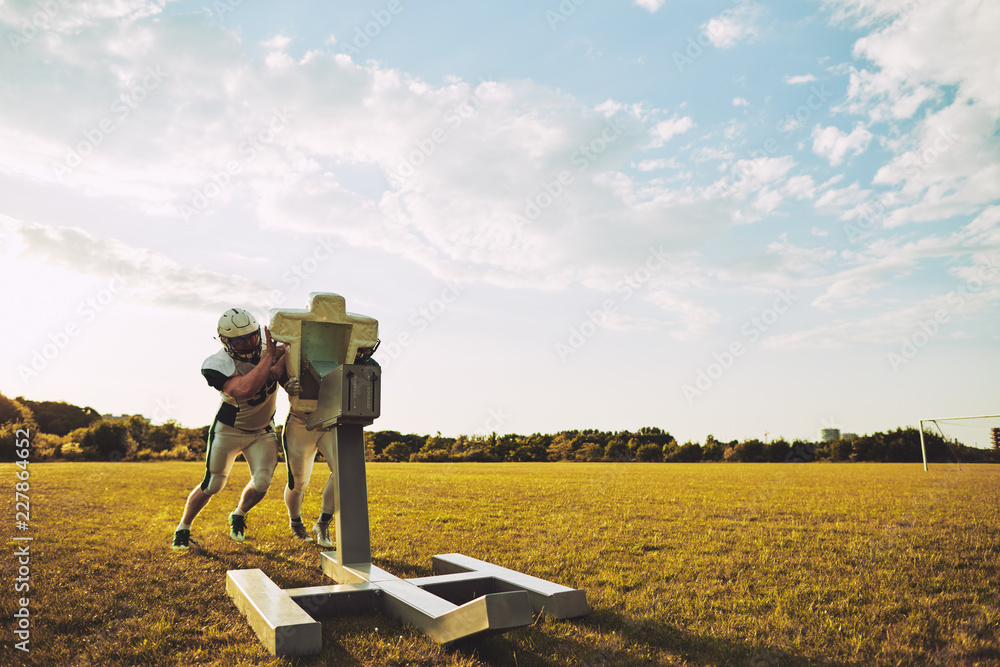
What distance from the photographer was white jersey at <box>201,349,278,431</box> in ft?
19.8

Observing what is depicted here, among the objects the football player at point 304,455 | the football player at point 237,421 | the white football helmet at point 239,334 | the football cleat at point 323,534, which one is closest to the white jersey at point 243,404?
the football player at point 237,421

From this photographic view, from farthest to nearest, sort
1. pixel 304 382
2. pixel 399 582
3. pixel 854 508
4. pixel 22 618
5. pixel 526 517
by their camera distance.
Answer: pixel 854 508, pixel 526 517, pixel 304 382, pixel 399 582, pixel 22 618

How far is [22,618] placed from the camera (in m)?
3.99

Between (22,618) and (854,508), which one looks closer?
(22,618)

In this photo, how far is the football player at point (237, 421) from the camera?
5.94 metres

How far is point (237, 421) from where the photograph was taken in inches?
257

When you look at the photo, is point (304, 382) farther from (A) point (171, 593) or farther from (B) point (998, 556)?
(B) point (998, 556)

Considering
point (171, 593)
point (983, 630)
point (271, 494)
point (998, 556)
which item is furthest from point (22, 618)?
point (271, 494)

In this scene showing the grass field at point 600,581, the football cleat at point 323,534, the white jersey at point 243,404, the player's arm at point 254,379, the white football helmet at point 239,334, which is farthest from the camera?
the football cleat at point 323,534

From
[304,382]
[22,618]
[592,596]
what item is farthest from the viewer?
[304,382]

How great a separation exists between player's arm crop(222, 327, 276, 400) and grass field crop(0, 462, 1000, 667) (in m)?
1.73

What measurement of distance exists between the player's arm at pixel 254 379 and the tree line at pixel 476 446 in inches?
1079

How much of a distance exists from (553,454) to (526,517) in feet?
158

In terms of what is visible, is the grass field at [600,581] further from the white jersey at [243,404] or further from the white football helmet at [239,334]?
the white football helmet at [239,334]
